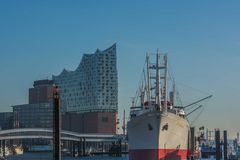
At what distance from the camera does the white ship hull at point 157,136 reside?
11869 cm

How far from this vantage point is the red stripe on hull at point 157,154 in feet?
388

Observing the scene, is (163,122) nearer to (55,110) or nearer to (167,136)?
(167,136)

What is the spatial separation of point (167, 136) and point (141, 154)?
582 centimetres

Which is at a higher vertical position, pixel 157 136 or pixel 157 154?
pixel 157 136

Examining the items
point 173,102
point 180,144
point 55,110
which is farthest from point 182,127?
point 55,110

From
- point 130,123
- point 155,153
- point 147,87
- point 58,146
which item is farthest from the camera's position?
point 147,87

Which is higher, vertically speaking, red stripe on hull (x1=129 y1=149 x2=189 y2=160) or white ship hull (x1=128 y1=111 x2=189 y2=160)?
white ship hull (x1=128 y1=111 x2=189 y2=160)

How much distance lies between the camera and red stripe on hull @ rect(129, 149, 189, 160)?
4656 inches

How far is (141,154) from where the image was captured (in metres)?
121

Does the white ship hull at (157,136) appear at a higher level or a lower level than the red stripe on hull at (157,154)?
higher

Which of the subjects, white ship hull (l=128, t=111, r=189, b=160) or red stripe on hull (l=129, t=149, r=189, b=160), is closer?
red stripe on hull (l=129, t=149, r=189, b=160)

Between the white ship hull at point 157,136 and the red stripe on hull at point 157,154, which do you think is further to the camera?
the white ship hull at point 157,136

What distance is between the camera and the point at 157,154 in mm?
118062

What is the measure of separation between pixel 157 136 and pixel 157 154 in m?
3.21
